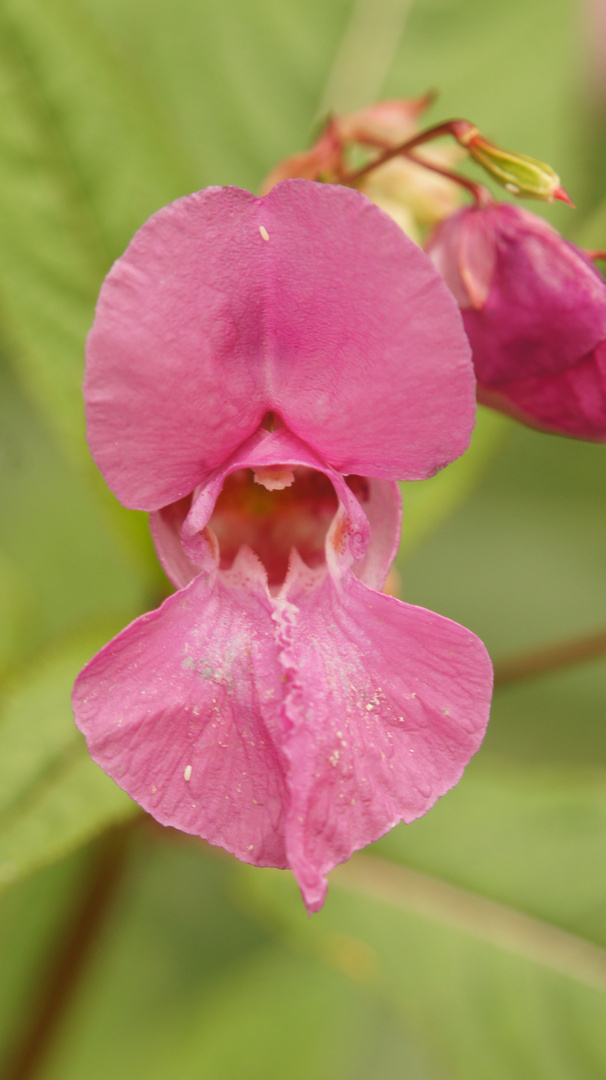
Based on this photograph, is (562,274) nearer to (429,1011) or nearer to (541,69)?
(541,69)

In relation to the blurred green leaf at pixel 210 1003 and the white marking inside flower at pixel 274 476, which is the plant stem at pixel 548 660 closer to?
the white marking inside flower at pixel 274 476

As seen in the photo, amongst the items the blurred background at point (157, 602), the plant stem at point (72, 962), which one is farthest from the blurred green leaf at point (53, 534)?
the plant stem at point (72, 962)

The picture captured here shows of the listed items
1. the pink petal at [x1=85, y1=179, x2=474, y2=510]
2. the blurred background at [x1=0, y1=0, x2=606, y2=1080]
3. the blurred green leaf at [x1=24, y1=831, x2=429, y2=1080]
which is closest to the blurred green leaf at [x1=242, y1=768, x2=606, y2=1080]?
the blurred background at [x1=0, y1=0, x2=606, y2=1080]

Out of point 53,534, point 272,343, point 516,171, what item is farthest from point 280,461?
point 53,534

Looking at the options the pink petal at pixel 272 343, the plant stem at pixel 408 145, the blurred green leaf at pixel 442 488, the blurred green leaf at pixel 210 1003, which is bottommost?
the blurred green leaf at pixel 210 1003

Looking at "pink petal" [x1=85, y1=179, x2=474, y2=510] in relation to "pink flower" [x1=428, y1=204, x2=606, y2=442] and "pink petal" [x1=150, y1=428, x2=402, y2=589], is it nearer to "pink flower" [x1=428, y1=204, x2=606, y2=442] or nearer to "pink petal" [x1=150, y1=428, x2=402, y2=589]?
"pink petal" [x1=150, y1=428, x2=402, y2=589]

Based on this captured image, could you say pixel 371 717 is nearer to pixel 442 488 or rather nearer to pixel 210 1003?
pixel 442 488
